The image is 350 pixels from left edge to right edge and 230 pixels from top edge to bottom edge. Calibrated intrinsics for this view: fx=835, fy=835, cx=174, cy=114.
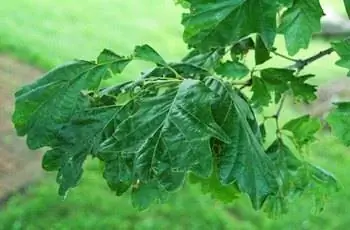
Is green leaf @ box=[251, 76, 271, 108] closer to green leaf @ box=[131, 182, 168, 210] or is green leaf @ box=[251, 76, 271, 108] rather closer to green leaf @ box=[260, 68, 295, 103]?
green leaf @ box=[260, 68, 295, 103]

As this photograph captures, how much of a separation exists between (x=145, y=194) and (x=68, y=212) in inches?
148

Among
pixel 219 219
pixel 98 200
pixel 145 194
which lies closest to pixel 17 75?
pixel 98 200

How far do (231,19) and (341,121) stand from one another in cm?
28

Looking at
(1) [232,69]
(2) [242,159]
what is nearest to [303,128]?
(1) [232,69]

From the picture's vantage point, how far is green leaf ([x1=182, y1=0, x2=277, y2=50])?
1.41 metres

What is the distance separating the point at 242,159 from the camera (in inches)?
56.4

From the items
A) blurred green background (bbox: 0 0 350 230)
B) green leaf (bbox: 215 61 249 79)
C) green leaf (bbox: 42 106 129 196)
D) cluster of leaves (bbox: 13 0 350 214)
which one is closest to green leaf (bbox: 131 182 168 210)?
cluster of leaves (bbox: 13 0 350 214)

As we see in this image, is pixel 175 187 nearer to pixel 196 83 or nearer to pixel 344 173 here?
pixel 196 83

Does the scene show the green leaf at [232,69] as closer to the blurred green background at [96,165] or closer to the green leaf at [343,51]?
the green leaf at [343,51]

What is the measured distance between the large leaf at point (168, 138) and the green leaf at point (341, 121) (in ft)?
0.69

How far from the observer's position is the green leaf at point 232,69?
1.84 metres

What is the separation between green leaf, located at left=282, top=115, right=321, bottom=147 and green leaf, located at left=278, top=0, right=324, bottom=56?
1.89ft

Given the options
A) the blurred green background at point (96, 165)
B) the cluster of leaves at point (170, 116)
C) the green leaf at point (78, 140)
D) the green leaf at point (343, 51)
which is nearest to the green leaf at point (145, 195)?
the cluster of leaves at point (170, 116)

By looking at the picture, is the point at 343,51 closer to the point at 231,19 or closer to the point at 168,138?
the point at 231,19
